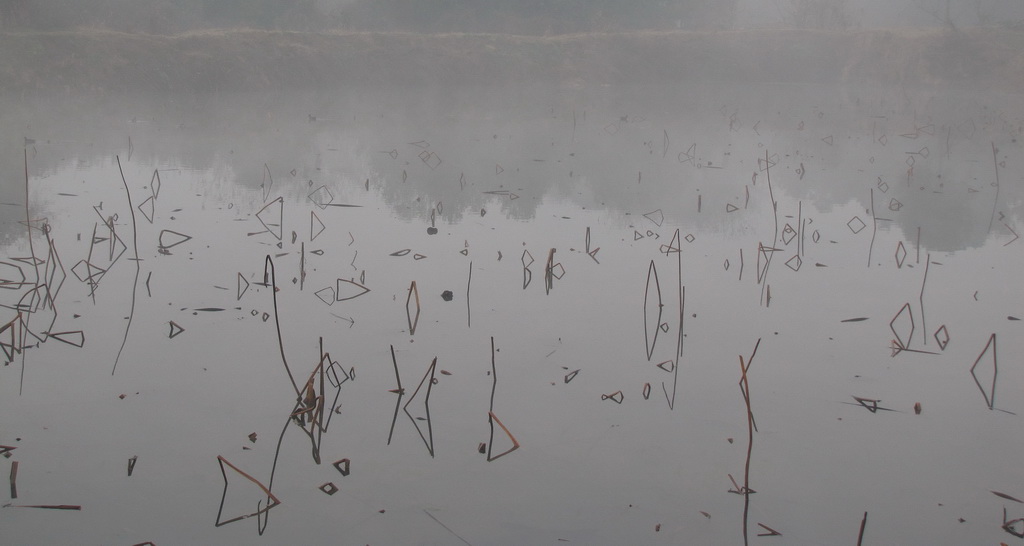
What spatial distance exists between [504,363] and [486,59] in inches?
737

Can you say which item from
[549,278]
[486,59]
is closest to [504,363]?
[549,278]

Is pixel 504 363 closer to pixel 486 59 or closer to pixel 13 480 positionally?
pixel 13 480

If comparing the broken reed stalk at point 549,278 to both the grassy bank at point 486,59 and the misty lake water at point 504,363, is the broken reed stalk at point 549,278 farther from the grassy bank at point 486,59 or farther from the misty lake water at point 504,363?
the grassy bank at point 486,59

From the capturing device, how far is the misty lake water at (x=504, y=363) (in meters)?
2.05

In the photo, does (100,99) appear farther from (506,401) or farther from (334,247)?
(506,401)

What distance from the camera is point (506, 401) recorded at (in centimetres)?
266

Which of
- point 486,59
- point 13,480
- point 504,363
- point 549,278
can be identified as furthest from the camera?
point 486,59

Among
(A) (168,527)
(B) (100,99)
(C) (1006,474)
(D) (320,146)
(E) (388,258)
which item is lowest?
(A) (168,527)

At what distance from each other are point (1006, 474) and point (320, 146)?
28.6 ft

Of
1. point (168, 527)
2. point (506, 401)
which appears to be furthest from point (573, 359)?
point (168, 527)

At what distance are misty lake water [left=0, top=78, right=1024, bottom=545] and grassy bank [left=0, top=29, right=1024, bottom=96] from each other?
10222 mm

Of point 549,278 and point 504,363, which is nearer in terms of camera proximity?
point 504,363

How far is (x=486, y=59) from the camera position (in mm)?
20594

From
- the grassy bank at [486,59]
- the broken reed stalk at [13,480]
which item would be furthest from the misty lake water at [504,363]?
the grassy bank at [486,59]
